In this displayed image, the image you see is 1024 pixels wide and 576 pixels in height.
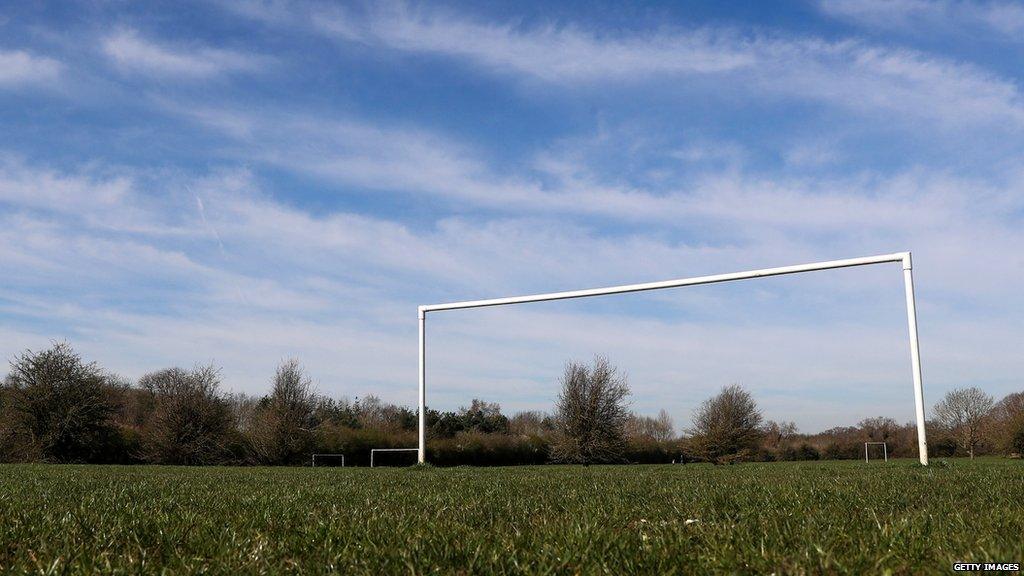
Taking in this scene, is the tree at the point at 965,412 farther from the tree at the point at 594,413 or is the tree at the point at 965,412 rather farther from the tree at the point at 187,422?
the tree at the point at 187,422

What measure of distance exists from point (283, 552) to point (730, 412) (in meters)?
39.7

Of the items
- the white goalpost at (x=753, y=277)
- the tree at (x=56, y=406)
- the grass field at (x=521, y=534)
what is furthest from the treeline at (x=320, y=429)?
the grass field at (x=521, y=534)

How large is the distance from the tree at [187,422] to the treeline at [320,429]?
0.15ft

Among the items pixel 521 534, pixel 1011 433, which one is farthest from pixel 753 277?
pixel 1011 433

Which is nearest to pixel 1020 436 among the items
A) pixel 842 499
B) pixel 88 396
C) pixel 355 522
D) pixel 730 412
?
pixel 730 412

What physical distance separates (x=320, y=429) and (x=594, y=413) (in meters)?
12.7

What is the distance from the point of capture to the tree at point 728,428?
39906 millimetres

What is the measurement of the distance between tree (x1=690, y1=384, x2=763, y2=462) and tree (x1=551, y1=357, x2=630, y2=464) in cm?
680

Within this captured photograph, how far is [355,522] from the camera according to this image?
3850 millimetres

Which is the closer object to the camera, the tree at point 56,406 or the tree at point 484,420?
the tree at point 56,406

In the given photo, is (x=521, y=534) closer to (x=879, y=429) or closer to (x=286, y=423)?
(x=286, y=423)

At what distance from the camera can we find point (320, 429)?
34.7 meters

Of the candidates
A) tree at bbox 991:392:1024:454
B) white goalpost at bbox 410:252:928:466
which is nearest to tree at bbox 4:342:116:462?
white goalpost at bbox 410:252:928:466

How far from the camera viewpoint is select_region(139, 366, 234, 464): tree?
33719 mm
